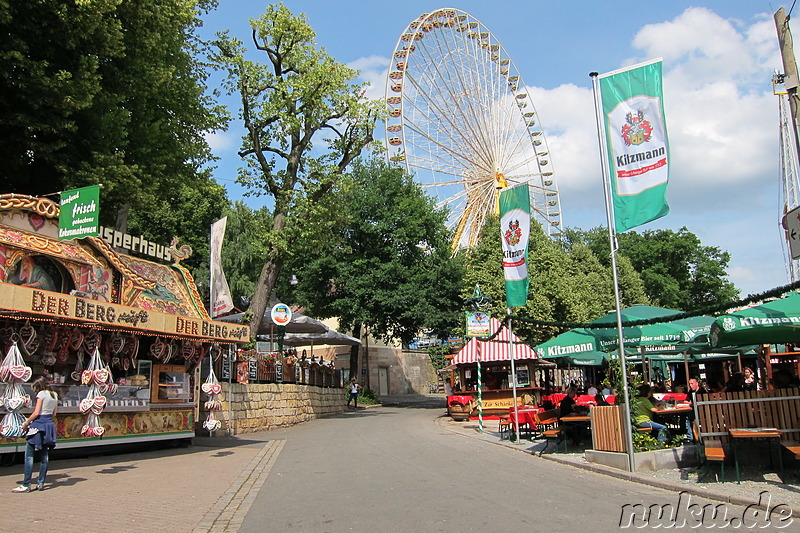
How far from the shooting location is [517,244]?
15.5 metres

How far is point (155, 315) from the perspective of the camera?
14250 millimetres

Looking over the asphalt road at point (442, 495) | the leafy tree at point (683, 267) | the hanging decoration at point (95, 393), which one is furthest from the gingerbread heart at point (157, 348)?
the leafy tree at point (683, 267)

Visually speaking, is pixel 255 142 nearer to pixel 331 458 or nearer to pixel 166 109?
pixel 166 109

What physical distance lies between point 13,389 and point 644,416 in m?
11.0

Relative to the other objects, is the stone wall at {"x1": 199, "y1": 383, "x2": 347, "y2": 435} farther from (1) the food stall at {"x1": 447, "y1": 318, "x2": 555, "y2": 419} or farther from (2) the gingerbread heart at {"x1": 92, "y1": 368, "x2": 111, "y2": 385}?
(2) the gingerbread heart at {"x1": 92, "y1": 368, "x2": 111, "y2": 385}

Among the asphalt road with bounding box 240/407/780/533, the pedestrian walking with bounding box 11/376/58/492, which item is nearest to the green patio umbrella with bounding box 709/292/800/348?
the asphalt road with bounding box 240/407/780/533

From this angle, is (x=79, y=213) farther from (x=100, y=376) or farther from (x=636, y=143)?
(x=636, y=143)

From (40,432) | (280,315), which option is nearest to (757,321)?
(40,432)

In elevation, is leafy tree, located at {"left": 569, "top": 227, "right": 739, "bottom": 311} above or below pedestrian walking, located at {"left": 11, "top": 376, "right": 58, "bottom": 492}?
above

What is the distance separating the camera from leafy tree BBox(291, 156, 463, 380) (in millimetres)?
34469

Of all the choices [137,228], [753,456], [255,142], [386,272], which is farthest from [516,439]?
[137,228]

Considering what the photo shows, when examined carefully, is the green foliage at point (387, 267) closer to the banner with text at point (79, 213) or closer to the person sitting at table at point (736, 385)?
the person sitting at table at point (736, 385)

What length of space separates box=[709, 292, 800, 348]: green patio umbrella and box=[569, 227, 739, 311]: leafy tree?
168 feet

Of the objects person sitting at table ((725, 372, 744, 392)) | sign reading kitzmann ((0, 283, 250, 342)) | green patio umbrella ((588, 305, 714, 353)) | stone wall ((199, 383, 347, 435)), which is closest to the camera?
sign reading kitzmann ((0, 283, 250, 342))
